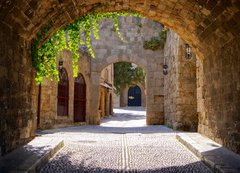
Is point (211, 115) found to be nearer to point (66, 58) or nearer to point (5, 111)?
point (5, 111)

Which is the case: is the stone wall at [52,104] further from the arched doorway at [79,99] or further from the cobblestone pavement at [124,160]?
the cobblestone pavement at [124,160]

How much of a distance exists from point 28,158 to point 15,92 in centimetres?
132

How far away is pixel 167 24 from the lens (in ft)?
24.8

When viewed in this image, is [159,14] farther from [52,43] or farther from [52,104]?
[52,104]

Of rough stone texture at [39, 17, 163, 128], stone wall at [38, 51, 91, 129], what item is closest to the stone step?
stone wall at [38, 51, 91, 129]

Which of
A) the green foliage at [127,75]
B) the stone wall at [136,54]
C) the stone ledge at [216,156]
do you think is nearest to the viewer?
the stone ledge at [216,156]

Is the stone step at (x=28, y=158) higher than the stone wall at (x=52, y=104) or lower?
lower

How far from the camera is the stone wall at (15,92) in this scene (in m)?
4.60

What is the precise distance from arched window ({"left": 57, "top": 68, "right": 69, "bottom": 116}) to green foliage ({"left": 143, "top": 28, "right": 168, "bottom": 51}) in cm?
498

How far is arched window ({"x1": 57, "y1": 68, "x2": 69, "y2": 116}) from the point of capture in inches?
498

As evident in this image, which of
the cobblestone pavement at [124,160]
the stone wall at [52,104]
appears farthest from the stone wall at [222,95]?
the stone wall at [52,104]

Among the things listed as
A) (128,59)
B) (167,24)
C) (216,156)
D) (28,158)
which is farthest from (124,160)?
(128,59)

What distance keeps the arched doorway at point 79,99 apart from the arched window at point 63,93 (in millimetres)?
1218

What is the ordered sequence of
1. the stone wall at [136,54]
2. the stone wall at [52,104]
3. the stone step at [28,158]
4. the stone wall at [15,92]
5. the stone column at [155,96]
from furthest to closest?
the stone wall at [136,54] → the stone column at [155,96] → the stone wall at [52,104] → the stone wall at [15,92] → the stone step at [28,158]
